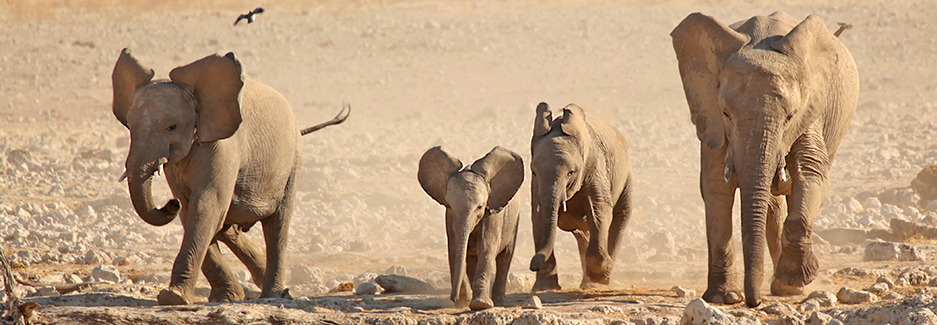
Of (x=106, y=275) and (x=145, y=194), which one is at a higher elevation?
(x=145, y=194)

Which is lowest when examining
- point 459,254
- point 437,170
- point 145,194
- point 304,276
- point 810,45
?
point 304,276

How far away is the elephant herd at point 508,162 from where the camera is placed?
6832 millimetres

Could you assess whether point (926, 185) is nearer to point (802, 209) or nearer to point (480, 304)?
point (802, 209)

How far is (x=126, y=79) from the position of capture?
734 centimetres

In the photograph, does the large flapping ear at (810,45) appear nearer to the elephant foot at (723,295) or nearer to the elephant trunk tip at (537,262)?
the elephant foot at (723,295)

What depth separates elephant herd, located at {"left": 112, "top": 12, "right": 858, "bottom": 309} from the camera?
683cm

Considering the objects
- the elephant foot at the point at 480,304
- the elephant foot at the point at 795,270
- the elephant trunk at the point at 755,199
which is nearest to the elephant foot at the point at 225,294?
the elephant foot at the point at 480,304

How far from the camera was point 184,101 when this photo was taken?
7.09 meters

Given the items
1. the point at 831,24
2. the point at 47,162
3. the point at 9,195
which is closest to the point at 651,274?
the point at 9,195

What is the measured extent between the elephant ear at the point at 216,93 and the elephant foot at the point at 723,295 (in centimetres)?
321

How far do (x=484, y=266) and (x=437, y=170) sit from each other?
714mm

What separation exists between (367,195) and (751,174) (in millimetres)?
7604

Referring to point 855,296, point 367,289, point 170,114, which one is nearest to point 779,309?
point 855,296

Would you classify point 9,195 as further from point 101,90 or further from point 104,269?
point 101,90
